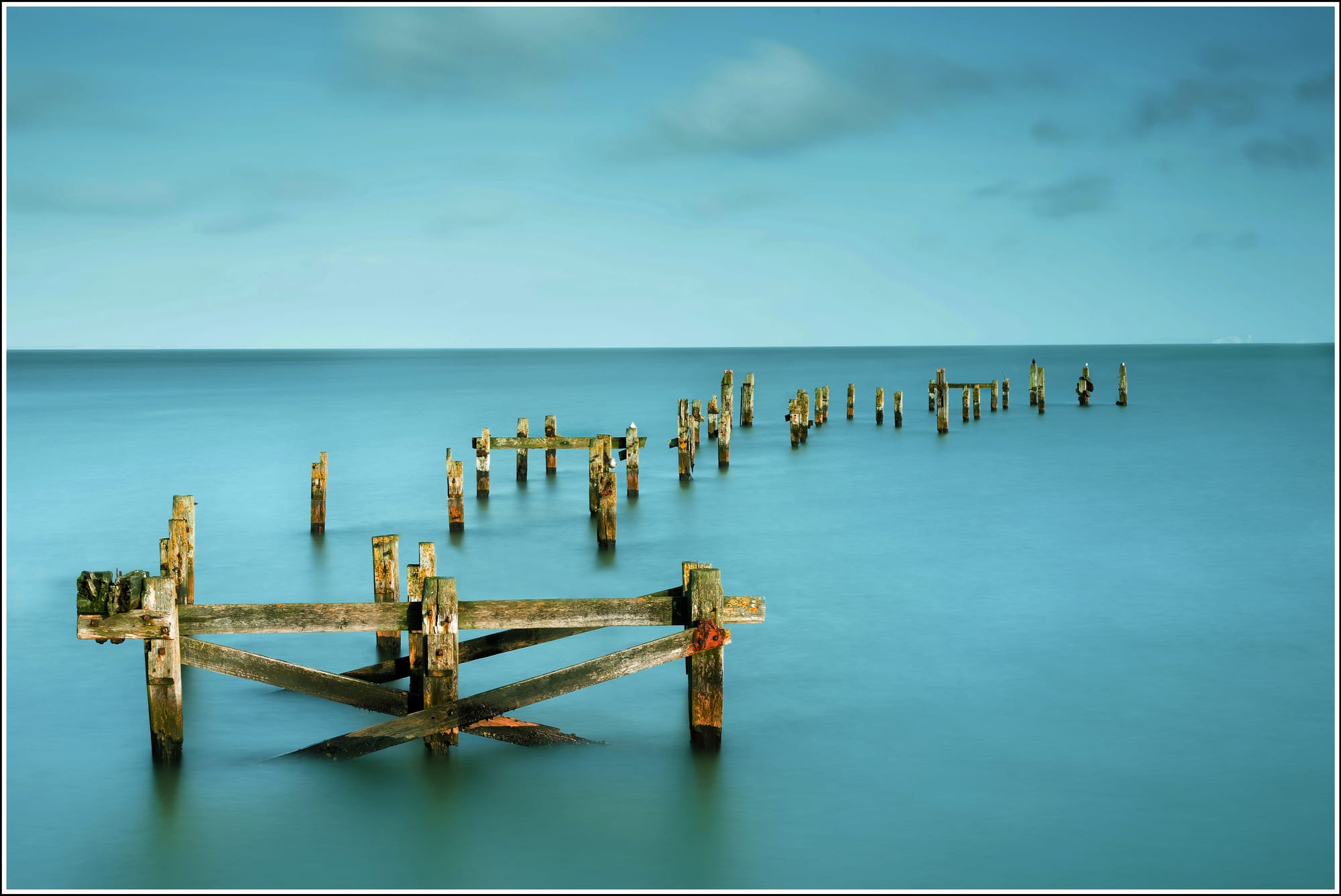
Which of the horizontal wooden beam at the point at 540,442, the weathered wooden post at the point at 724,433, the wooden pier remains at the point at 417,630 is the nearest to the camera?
the wooden pier remains at the point at 417,630

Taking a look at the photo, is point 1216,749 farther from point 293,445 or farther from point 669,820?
point 293,445

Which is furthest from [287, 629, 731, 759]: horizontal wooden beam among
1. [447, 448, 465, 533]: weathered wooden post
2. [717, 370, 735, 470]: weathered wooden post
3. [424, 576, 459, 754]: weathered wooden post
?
[717, 370, 735, 470]: weathered wooden post

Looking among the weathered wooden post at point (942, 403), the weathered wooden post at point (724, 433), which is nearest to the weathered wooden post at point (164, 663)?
the weathered wooden post at point (724, 433)

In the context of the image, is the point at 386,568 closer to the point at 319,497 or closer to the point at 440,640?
the point at 440,640

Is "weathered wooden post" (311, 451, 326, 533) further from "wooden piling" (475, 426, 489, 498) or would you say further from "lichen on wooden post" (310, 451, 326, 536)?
"wooden piling" (475, 426, 489, 498)

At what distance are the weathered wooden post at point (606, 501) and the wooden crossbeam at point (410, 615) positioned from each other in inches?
355

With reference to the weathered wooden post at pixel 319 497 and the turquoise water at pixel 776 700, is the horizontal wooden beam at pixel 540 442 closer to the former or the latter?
the turquoise water at pixel 776 700

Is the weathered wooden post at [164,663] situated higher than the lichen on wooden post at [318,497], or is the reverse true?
the lichen on wooden post at [318,497]

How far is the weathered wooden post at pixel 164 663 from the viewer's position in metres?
8.52

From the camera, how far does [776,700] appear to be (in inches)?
453

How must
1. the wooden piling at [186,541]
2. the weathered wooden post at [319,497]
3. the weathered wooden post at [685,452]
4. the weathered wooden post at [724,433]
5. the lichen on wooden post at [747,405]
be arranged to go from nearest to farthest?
the wooden piling at [186,541] → the weathered wooden post at [319,497] → the weathered wooden post at [685,452] → the weathered wooden post at [724,433] → the lichen on wooden post at [747,405]

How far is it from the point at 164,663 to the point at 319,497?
11.6 m

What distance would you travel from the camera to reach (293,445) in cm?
3869

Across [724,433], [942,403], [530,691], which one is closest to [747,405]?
[942,403]
